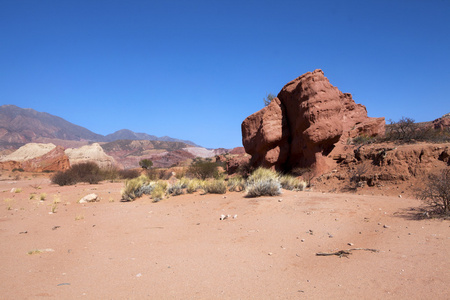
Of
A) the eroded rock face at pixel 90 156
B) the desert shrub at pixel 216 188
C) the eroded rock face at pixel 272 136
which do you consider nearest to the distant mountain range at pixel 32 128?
the eroded rock face at pixel 90 156

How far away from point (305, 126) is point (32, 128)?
6532 inches

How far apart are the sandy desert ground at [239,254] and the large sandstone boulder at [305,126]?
5550 mm

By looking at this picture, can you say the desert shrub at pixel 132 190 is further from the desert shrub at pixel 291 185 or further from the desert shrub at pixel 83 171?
the desert shrub at pixel 83 171

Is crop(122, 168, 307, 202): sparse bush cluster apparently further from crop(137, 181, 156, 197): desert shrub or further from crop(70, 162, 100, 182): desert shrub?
crop(70, 162, 100, 182): desert shrub

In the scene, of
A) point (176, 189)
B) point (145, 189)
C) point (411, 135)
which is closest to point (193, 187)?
point (176, 189)

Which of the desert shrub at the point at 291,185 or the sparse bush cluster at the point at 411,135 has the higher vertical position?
the sparse bush cluster at the point at 411,135

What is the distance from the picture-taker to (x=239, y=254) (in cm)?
448

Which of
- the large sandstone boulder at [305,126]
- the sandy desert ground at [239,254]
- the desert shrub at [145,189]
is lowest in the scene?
the sandy desert ground at [239,254]

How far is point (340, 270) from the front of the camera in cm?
358

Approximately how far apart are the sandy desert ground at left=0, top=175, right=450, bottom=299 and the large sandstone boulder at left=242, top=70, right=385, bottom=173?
18.2 ft

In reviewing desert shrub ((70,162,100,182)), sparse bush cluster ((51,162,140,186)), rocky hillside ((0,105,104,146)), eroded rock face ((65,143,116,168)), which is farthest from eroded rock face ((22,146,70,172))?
rocky hillside ((0,105,104,146))

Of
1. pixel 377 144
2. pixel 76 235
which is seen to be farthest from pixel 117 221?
pixel 377 144

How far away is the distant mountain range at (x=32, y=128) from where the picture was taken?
11369 cm

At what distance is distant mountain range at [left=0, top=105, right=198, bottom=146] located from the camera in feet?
373
